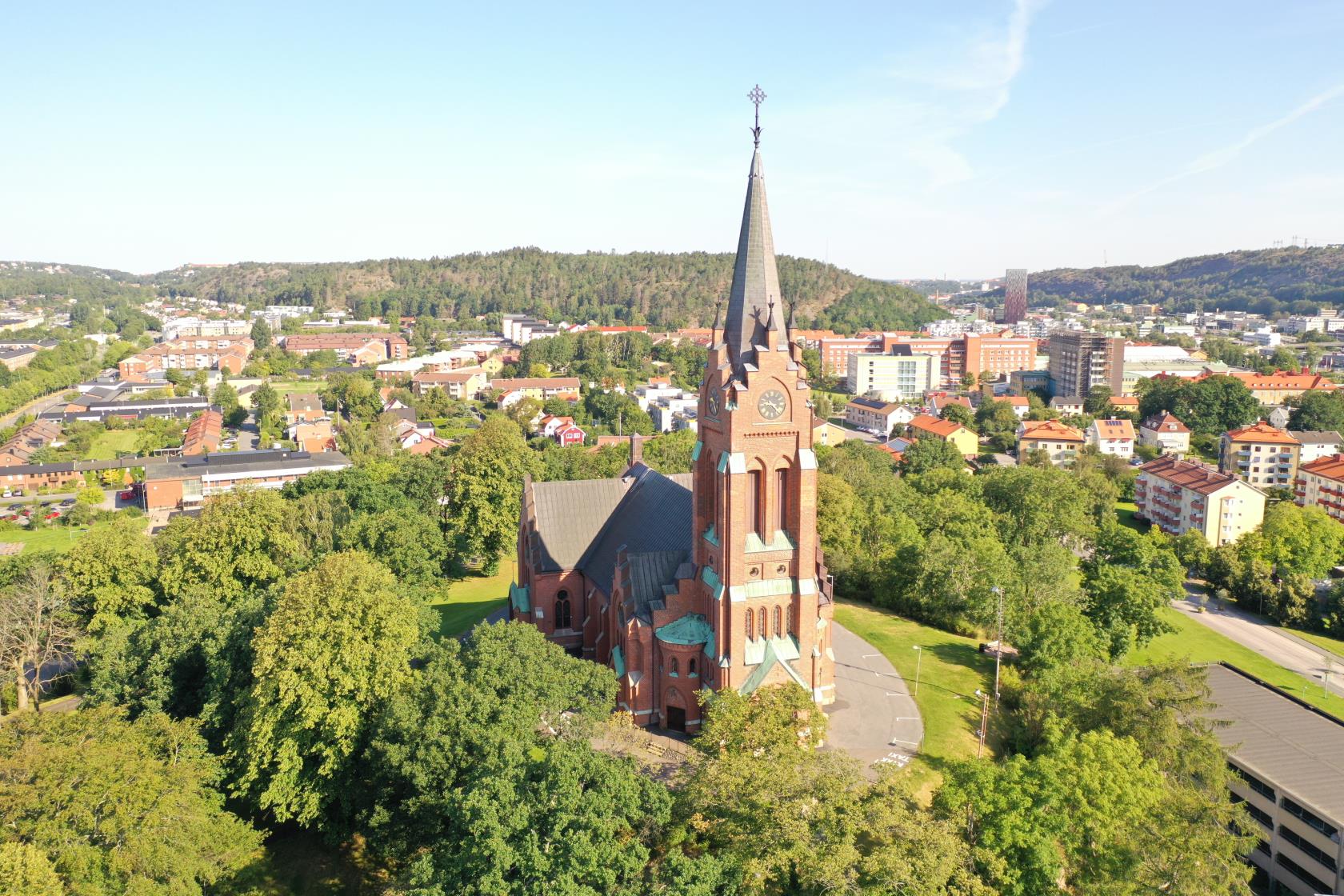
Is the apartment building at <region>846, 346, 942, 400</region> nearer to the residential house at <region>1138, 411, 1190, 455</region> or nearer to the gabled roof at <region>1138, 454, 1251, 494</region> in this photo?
the residential house at <region>1138, 411, 1190, 455</region>

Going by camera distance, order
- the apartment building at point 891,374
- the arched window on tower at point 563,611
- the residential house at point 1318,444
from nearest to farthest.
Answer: the arched window on tower at point 563,611 < the residential house at point 1318,444 < the apartment building at point 891,374

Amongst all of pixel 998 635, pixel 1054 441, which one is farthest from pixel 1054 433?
pixel 998 635

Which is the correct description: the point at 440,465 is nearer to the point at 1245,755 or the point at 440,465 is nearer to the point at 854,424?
the point at 1245,755

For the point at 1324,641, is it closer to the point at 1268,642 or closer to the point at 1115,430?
the point at 1268,642

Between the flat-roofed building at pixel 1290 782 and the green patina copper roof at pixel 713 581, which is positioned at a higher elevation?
the green patina copper roof at pixel 713 581

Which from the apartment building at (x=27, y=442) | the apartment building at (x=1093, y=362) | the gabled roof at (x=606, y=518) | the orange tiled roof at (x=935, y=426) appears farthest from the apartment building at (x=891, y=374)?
the apartment building at (x=27, y=442)

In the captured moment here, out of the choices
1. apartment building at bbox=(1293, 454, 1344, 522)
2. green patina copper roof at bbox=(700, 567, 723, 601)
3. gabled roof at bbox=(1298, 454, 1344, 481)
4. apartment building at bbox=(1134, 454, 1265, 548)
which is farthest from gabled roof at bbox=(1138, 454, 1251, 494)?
green patina copper roof at bbox=(700, 567, 723, 601)

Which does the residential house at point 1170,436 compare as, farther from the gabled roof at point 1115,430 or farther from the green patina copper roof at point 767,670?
the green patina copper roof at point 767,670
